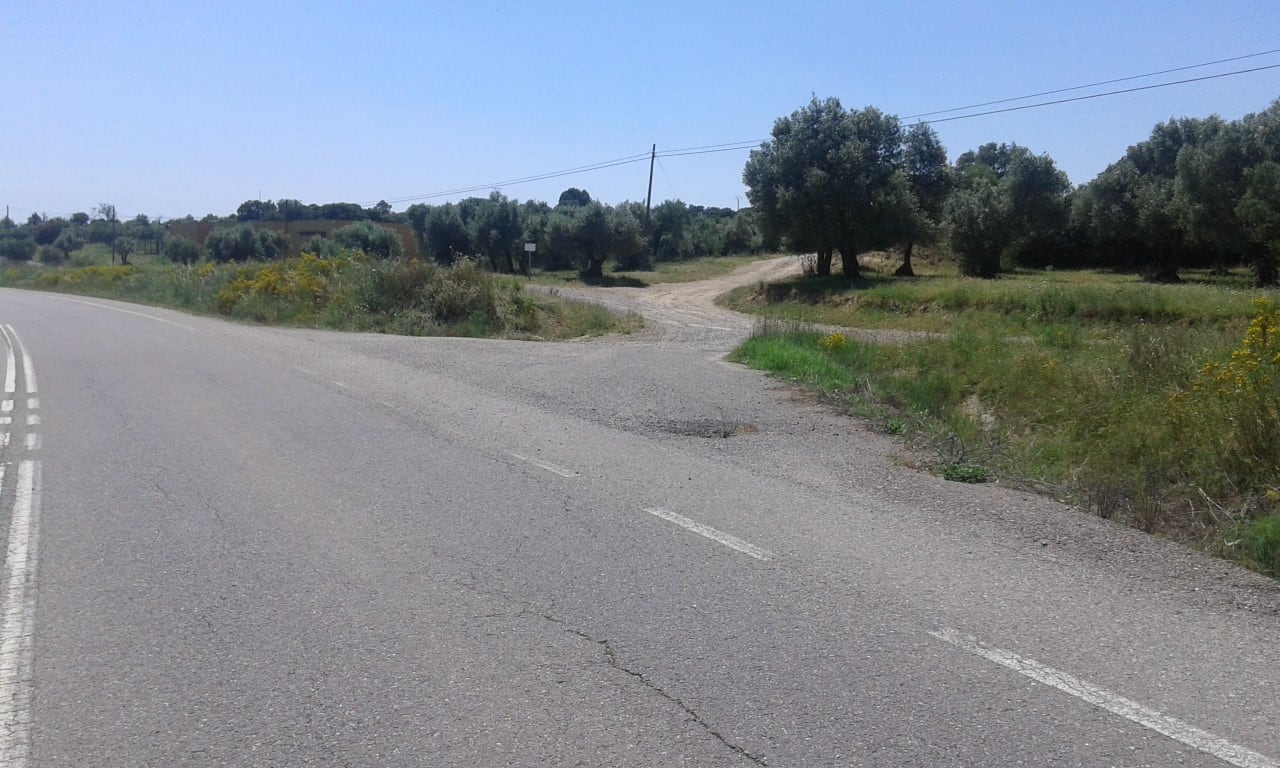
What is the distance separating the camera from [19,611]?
584 cm

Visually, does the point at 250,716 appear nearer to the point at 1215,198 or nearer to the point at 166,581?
the point at 166,581

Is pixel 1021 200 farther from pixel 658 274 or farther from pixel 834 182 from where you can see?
pixel 658 274

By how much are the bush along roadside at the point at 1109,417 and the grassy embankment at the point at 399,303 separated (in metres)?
11.0

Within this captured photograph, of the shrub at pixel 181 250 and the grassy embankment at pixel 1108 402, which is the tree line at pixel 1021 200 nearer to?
the grassy embankment at pixel 1108 402

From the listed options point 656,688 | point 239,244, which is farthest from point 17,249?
point 656,688

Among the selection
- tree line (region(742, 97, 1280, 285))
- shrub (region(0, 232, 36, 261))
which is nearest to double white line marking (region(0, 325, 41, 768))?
tree line (region(742, 97, 1280, 285))

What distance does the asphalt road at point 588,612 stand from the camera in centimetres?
432

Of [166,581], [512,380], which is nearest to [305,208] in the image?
[512,380]

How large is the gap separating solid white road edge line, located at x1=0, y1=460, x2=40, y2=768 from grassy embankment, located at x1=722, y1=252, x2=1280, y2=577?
7042 millimetres

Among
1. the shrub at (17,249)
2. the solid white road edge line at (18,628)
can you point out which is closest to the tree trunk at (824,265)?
the solid white road edge line at (18,628)

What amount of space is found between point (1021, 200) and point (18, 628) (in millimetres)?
51081

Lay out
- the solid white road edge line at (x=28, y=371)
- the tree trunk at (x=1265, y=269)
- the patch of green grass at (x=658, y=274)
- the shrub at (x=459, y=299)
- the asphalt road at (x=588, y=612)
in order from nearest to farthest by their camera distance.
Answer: the asphalt road at (x=588, y=612), the solid white road edge line at (x=28, y=371), the shrub at (x=459, y=299), the tree trunk at (x=1265, y=269), the patch of green grass at (x=658, y=274)

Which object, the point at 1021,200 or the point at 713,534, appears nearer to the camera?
the point at 713,534

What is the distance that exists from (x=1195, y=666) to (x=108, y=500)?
7.60m
